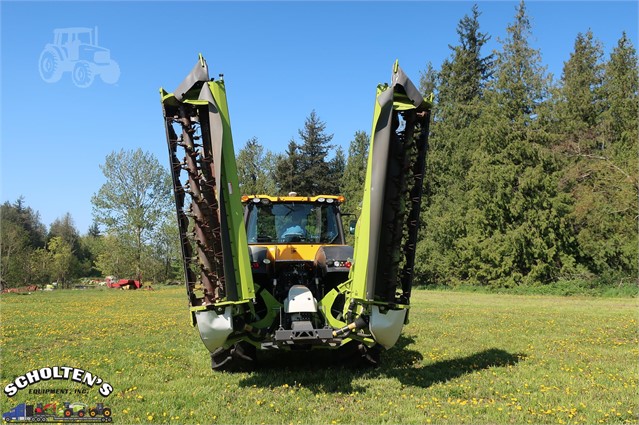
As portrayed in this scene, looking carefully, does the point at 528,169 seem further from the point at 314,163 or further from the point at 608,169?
the point at 314,163

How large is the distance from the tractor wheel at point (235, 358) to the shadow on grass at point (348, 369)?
199 mm

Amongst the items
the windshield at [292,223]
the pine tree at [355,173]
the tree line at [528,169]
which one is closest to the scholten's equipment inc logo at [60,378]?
the windshield at [292,223]

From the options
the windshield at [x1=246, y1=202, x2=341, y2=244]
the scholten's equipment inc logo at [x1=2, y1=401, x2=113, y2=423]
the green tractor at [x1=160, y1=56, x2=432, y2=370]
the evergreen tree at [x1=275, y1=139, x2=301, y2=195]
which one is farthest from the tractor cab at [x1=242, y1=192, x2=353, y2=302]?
the evergreen tree at [x1=275, y1=139, x2=301, y2=195]

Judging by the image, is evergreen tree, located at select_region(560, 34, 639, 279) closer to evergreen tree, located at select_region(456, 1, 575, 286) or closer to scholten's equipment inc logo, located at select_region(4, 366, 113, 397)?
evergreen tree, located at select_region(456, 1, 575, 286)

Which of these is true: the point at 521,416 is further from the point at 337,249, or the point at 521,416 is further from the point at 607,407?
the point at 337,249

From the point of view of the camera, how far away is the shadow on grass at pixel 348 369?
256 inches

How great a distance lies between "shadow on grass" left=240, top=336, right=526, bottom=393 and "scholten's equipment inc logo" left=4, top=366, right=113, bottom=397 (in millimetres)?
1846

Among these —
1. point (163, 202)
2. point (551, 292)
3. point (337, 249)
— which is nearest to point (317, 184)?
point (163, 202)

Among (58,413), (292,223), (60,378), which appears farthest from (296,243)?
(58,413)

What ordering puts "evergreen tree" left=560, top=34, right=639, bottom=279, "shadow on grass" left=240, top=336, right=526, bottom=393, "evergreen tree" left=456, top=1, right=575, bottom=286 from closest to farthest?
"shadow on grass" left=240, top=336, right=526, bottom=393, "evergreen tree" left=560, top=34, right=639, bottom=279, "evergreen tree" left=456, top=1, right=575, bottom=286

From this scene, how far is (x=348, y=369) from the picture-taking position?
7270 mm

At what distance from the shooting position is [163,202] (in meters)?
52.4

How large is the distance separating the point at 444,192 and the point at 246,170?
80.8 ft

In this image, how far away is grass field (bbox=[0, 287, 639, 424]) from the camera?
524cm
